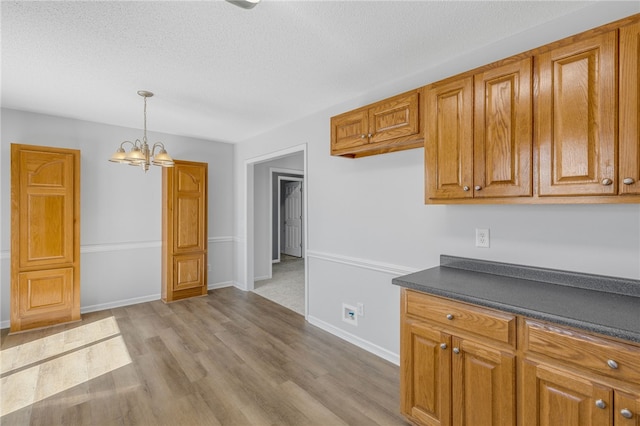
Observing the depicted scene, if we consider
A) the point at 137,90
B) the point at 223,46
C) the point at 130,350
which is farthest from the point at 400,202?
the point at 130,350

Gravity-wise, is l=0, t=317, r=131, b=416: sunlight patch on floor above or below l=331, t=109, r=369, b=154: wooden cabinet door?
below

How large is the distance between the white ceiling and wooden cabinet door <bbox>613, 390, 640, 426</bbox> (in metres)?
1.95

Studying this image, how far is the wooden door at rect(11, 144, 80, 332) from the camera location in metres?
3.30

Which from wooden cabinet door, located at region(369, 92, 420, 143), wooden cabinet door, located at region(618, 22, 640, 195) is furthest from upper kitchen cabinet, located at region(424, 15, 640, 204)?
wooden cabinet door, located at region(369, 92, 420, 143)

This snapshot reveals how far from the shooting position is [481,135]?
6.13 ft

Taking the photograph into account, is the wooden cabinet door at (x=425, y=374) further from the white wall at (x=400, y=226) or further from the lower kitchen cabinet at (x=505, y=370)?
the white wall at (x=400, y=226)

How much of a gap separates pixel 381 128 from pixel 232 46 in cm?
126

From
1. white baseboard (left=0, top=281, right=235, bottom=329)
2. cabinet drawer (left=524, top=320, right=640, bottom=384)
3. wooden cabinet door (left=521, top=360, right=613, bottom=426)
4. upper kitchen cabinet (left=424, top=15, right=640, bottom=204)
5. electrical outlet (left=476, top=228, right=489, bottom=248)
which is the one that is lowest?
white baseboard (left=0, top=281, right=235, bottom=329)

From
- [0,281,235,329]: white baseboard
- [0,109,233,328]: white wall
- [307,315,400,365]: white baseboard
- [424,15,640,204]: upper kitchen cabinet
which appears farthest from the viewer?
[0,281,235,329]: white baseboard

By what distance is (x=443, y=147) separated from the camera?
2.05m

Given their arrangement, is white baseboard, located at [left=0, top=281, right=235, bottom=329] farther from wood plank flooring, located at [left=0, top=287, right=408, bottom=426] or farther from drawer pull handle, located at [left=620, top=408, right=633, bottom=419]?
drawer pull handle, located at [left=620, top=408, right=633, bottom=419]

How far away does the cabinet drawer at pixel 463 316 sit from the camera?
1486 millimetres

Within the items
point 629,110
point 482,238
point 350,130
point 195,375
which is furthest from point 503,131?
point 195,375

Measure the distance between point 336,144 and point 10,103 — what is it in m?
3.58
